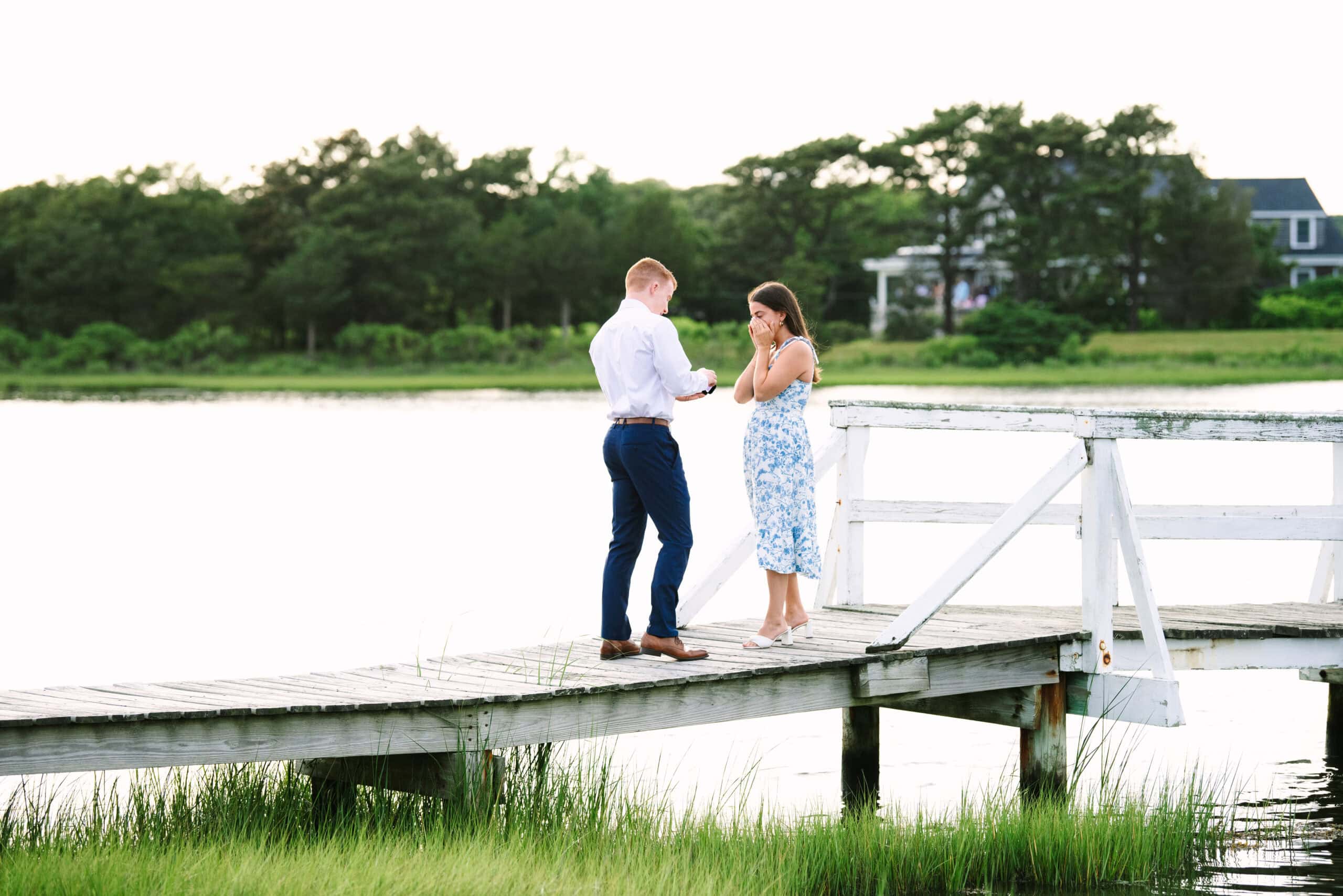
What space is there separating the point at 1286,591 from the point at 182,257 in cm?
6707

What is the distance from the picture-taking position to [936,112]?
2995 inches

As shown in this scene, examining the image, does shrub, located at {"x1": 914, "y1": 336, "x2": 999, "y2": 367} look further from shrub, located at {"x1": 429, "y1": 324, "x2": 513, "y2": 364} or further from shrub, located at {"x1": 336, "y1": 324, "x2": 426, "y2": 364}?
shrub, located at {"x1": 336, "y1": 324, "x2": 426, "y2": 364}

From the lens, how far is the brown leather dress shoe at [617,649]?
7.56m

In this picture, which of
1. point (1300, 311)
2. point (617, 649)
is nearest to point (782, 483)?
point (617, 649)

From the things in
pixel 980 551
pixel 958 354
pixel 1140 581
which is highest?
pixel 958 354

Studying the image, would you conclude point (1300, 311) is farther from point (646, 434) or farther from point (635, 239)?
point (646, 434)

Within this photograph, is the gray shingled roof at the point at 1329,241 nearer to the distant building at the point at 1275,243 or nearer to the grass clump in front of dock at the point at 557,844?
the distant building at the point at 1275,243

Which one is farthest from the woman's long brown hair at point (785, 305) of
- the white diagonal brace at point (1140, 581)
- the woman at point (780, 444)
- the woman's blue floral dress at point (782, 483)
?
the white diagonal brace at point (1140, 581)

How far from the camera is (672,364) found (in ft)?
22.6

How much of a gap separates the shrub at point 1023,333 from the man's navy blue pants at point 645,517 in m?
61.1

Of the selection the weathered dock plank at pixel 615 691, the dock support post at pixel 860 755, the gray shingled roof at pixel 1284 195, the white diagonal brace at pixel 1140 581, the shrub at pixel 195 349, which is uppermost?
the gray shingled roof at pixel 1284 195

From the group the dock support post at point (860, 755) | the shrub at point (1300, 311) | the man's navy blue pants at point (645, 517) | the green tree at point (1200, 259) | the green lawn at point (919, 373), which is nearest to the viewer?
the man's navy blue pants at point (645, 517)

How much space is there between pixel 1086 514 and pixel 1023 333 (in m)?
60.8

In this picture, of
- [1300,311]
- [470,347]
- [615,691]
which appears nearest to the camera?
[615,691]
